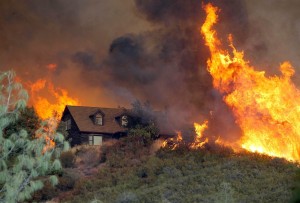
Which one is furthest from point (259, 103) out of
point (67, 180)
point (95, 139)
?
point (95, 139)

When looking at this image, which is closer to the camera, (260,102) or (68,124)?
(260,102)

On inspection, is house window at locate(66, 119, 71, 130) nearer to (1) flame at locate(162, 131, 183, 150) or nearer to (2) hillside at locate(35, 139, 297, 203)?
(2) hillside at locate(35, 139, 297, 203)

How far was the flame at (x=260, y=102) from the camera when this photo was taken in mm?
43656

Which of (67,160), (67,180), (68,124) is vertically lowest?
(67,180)

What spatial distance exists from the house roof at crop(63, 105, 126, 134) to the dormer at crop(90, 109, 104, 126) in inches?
9.8

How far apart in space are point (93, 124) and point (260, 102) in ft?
76.5

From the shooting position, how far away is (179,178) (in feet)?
126

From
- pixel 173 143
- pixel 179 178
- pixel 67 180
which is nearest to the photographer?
pixel 179 178

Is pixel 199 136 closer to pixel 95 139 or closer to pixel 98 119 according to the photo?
pixel 95 139

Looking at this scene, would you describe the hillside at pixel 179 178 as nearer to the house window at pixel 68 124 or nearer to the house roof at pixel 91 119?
the house roof at pixel 91 119

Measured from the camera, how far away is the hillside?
3391cm

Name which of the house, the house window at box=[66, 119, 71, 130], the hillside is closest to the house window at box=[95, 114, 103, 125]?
the house

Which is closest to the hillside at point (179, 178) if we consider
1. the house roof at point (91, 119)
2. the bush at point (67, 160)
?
the bush at point (67, 160)

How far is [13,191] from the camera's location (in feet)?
66.4
